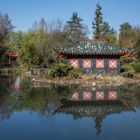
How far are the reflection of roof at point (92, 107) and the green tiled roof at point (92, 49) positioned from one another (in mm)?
18179

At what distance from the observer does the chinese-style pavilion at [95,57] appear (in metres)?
37.2

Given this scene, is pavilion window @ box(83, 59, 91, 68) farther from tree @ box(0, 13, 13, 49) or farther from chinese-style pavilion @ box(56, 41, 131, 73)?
tree @ box(0, 13, 13, 49)

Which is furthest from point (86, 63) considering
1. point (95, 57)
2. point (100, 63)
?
point (100, 63)

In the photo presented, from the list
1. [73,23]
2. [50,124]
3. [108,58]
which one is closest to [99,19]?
[73,23]

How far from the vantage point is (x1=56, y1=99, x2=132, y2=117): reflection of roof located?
14.8 metres

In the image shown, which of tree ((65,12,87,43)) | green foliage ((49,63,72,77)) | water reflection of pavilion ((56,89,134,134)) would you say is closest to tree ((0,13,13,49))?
tree ((65,12,87,43))

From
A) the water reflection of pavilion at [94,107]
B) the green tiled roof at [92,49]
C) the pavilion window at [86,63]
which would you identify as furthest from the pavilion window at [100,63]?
the water reflection of pavilion at [94,107]

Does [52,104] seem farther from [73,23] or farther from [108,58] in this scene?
[73,23]

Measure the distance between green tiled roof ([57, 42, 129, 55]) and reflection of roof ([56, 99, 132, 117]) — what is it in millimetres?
18179

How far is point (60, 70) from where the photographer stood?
32.7 metres

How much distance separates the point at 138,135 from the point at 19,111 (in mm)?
7018

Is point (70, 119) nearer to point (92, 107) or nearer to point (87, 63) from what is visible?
point (92, 107)

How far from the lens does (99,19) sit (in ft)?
254

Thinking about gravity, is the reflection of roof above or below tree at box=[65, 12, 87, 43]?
below
